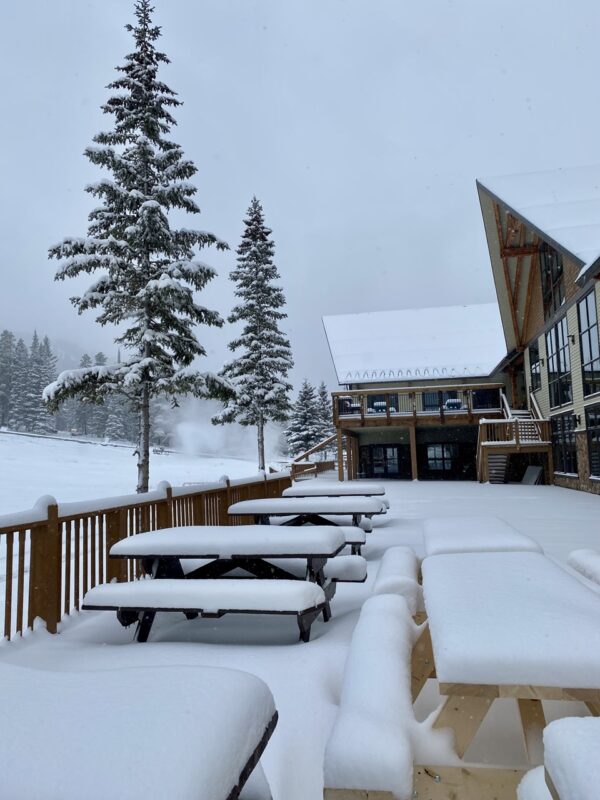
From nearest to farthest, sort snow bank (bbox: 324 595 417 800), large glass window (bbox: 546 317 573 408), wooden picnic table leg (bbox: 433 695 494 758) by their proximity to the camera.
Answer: snow bank (bbox: 324 595 417 800), wooden picnic table leg (bbox: 433 695 494 758), large glass window (bbox: 546 317 573 408)

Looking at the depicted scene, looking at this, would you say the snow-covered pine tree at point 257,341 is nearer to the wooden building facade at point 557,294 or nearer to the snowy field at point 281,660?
the wooden building facade at point 557,294

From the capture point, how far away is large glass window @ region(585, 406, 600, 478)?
47.5 feet

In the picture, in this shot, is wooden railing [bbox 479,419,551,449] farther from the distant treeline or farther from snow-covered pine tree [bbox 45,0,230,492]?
the distant treeline

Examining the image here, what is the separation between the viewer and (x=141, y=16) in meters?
14.5

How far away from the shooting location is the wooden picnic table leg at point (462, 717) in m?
2.02

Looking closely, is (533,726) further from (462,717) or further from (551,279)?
(551,279)

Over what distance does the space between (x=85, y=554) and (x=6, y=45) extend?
164 m

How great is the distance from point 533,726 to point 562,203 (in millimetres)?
17758

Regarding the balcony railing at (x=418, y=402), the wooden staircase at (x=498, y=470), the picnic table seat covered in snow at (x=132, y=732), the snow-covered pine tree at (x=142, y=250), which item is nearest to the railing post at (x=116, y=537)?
the picnic table seat covered in snow at (x=132, y=732)

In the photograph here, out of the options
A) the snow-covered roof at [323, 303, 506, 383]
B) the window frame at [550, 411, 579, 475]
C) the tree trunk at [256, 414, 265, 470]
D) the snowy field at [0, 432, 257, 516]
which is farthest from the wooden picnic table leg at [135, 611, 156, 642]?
the snow-covered roof at [323, 303, 506, 383]

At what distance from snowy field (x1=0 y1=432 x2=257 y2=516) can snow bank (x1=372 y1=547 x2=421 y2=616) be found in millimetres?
22900

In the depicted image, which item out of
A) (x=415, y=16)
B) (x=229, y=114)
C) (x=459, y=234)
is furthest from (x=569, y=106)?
(x=229, y=114)

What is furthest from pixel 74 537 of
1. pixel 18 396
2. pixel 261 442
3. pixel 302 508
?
pixel 18 396

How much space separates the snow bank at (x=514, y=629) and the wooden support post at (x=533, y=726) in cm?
42
